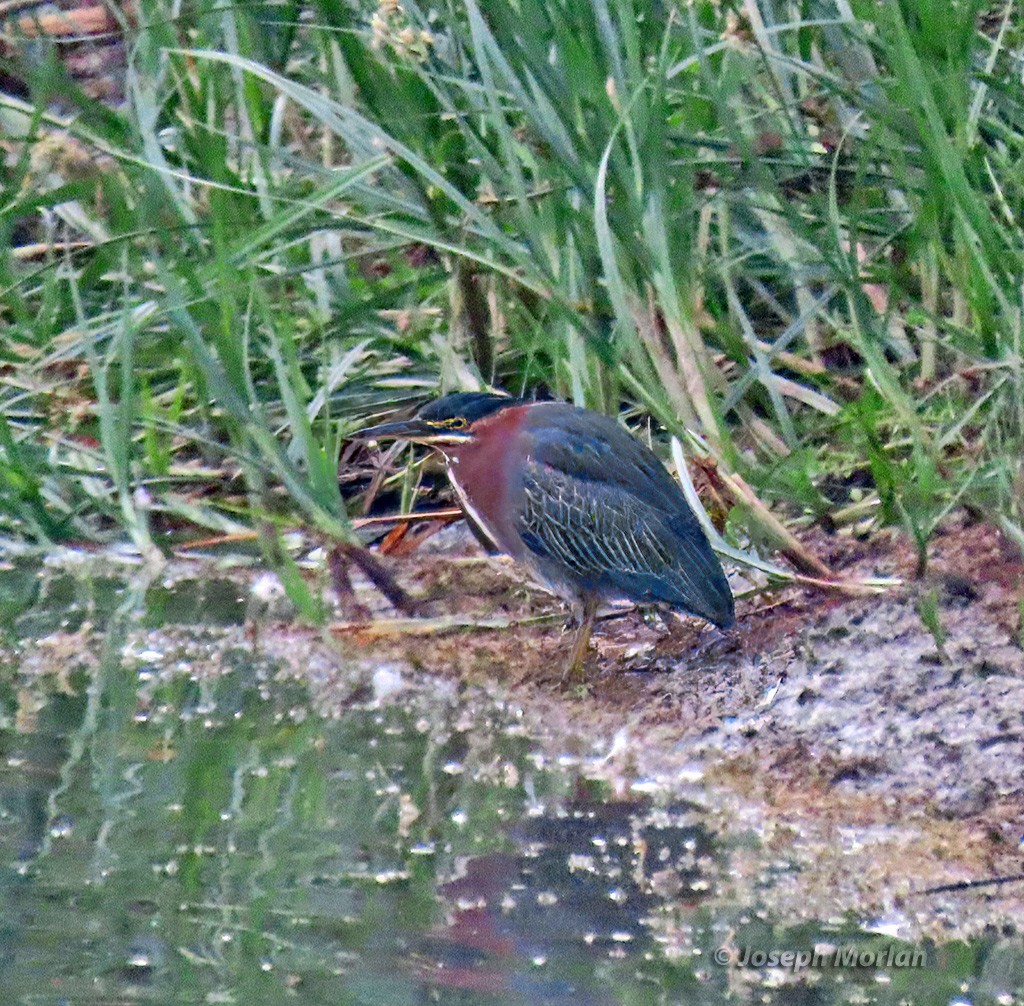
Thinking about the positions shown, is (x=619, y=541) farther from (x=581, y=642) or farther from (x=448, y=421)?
(x=448, y=421)

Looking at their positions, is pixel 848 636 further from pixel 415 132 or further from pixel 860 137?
pixel 415 132

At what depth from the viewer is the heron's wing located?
4.31m

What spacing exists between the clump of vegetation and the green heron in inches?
6.4

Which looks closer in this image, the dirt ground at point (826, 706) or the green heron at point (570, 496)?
the dirt ground at point (826, 706)

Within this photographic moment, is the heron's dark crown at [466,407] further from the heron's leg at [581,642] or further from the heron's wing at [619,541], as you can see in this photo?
the heron's leg at [581,642]

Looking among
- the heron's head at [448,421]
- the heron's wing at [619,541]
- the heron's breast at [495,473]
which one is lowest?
the heron's wing at [619,541]

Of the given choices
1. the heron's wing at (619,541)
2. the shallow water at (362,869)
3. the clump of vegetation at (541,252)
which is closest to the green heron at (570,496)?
the heron's wing at (619,541)

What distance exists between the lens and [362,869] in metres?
3.14

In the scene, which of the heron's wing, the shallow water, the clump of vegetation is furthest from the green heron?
the shallow water

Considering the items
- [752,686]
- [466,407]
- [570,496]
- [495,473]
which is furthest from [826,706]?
[466,407]

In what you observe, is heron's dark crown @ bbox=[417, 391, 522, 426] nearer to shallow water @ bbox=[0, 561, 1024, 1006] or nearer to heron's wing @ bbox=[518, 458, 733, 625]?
heron's wing @ bbox=[518, 458, 733, 625]

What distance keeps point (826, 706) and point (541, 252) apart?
4.57 feet

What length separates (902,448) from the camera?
16.5ft

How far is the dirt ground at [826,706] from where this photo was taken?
3.14 meters
